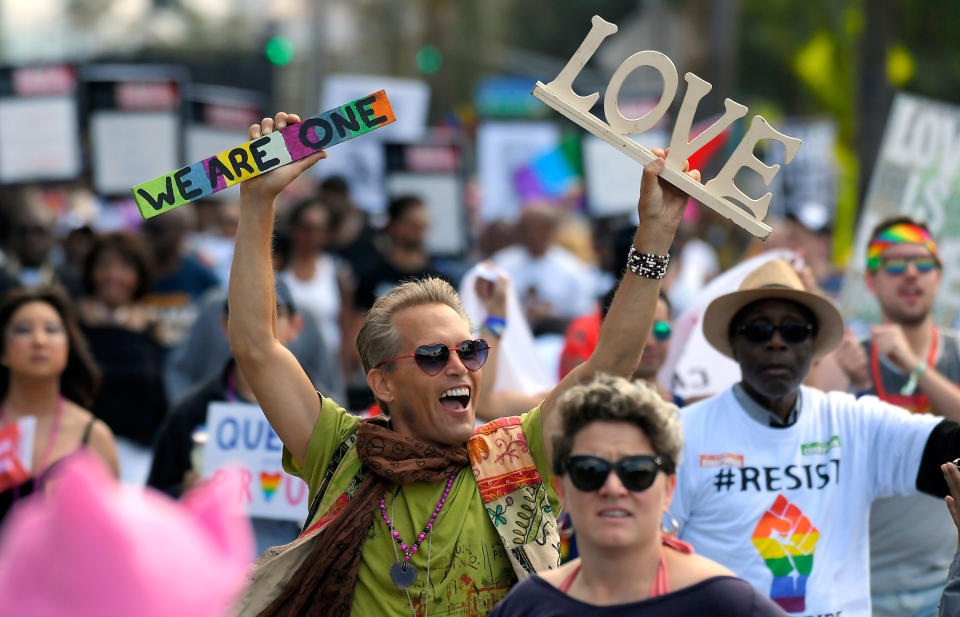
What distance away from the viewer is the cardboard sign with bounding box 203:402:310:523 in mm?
5535

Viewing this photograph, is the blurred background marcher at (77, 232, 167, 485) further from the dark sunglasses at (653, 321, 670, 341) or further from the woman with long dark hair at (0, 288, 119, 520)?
the dark sunglasses at (653, 321, 670, 341)

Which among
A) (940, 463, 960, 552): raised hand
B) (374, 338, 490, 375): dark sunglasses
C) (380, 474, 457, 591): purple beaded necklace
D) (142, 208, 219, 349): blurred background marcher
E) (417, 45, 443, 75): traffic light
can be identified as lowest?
(380, 474, 457, 591): purple beaded necklace

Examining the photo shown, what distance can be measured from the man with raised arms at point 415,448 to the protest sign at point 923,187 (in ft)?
13.0

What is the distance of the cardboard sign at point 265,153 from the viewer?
3.71 metres

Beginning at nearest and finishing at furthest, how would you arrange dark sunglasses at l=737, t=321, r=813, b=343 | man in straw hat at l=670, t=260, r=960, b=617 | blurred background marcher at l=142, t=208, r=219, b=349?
man in straw hat at l=670, t=260, r=960, b=617 → dark sunglasses at l=737, t=321, r=813, b=343 → blurred background marcher at l=142, t=208, r=219, b=349

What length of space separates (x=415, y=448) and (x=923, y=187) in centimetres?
483

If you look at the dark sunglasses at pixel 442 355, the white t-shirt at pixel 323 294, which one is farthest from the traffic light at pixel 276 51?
the dark sunglasses at pixel 442 355

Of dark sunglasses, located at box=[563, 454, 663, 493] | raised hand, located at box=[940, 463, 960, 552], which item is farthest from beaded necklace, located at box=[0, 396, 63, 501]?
raised hand, located at box=[940, 463, 960, 552]

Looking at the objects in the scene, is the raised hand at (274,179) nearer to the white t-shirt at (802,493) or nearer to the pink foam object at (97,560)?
the white t-shirt at (802,493)

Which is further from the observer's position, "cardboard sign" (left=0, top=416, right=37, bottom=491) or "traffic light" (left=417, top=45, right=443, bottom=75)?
"traffic light" (left=417, top=45, right=443, bottom=75)

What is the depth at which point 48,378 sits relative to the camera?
6.12m

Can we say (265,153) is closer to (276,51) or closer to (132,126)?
(132,126)

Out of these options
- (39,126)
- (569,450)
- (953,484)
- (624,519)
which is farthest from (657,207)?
(39,126)

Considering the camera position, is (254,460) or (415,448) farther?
(254,460)
